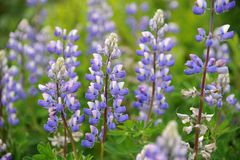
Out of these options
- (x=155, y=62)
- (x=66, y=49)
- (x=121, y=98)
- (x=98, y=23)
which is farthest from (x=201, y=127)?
(x=98, y=23)

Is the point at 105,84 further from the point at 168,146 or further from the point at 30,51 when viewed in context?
the point at 30,51

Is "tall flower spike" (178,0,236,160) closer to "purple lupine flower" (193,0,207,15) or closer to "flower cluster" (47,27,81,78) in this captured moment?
"purple lupine flower" (193,0,207,15)

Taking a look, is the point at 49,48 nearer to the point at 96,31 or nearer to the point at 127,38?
the point at 96,31

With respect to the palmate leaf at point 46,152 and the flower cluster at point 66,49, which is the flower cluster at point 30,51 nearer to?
the flower cluster at point 66,49

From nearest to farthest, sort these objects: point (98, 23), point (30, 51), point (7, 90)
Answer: point (7, 90) < point (30, 51) < point (98, 23)

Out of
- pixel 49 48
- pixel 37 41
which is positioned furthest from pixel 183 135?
pixel 37 41

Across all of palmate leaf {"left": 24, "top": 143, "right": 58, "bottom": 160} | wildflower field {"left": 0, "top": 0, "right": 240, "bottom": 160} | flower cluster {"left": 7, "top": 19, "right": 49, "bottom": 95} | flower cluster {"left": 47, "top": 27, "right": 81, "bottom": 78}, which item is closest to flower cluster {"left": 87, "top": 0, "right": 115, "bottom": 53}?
wildflower field {"left": 0, "top": 0, "right": 240, "bottom": 160}
